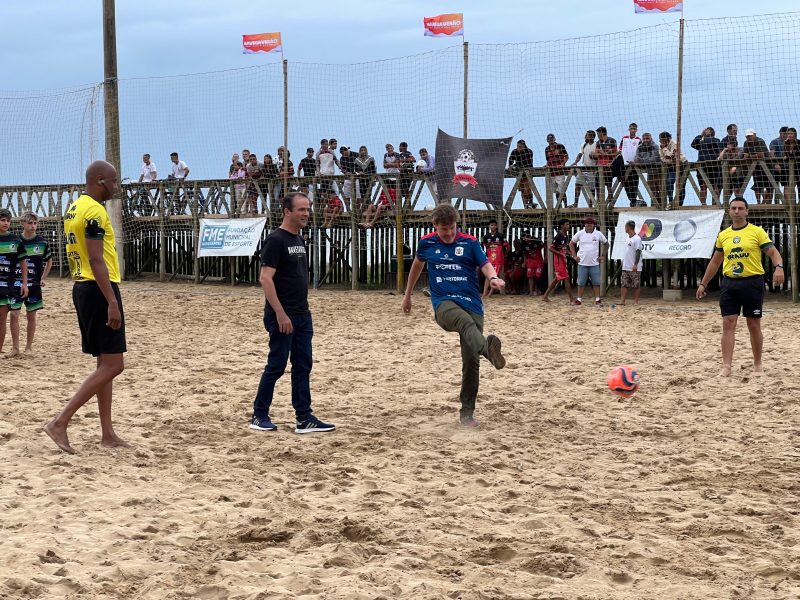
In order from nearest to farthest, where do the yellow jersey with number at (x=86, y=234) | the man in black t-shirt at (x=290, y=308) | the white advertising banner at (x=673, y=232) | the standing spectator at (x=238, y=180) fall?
the yellow jersey with number at (x=86, y=234)
the man in black t-shirt at (x=290, y=308)
the white advertising banner at (x=673, y=232)
the standing spectator at (x=238, y=180)

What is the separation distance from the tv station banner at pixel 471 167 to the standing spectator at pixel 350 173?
2193mm

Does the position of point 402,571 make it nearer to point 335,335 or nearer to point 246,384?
point 246,384

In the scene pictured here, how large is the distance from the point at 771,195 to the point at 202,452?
1200 cm

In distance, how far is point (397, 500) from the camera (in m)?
5.11

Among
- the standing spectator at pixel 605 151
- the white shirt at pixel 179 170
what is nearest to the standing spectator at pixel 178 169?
the white shirt at pixel 179 170

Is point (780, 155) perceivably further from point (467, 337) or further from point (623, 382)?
point (467, 337)

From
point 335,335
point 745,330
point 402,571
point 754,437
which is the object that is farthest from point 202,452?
point 745,330

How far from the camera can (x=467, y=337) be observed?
666 cm

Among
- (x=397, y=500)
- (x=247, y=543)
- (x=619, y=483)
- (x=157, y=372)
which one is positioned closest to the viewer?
(x=247, y=543)

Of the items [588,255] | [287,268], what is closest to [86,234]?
[287,268]

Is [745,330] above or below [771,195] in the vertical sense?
below

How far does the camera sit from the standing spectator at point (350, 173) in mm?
18516

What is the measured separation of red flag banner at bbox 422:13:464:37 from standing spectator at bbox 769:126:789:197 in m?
5.19

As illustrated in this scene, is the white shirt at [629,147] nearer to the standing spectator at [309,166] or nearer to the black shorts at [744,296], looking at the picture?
the standing spectator at [309,166]
